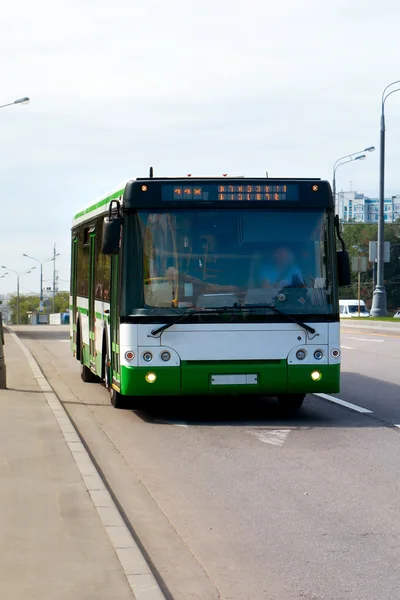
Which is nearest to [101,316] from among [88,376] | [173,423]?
[173,423]

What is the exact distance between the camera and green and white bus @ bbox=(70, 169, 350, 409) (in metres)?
12.4

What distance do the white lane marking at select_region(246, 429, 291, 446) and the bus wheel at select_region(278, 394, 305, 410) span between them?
68.4 inches

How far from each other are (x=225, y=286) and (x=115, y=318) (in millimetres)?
1486

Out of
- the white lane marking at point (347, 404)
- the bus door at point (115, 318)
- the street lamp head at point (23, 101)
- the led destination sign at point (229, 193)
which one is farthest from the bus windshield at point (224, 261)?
the street lamp head at point (23, 101)

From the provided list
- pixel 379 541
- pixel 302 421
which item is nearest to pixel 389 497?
pixel 379 541

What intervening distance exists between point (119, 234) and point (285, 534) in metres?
5.96

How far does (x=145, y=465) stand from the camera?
9.91 meters

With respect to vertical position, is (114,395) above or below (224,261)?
below

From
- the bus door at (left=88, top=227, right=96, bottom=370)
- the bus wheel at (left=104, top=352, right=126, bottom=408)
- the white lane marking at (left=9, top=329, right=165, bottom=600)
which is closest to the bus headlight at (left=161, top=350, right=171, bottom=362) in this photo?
the white lane marking at (left=9, top=329, right=165, bottom=600)

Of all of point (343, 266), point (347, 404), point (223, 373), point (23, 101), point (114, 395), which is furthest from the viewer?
point (23, 101)

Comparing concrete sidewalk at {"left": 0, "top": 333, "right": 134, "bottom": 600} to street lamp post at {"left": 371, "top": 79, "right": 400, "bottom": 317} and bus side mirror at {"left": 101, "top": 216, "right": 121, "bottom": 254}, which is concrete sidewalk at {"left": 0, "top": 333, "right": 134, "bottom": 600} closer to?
bus side mirror at {"left": 101, "top": 216, "right": 121, "bottom": 254}

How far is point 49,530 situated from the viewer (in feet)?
21.9

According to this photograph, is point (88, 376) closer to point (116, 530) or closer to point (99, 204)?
point (99, 204)

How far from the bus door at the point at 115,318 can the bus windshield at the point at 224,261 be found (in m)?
0.42
